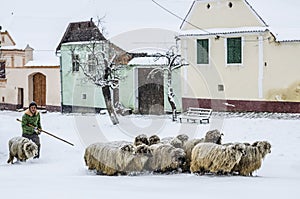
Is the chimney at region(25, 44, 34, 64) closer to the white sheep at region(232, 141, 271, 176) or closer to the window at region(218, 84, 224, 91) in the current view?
the window at region(218, 84, 224, 91)

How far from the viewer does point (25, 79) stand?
1143 inches

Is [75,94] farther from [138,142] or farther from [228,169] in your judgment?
[228,169]

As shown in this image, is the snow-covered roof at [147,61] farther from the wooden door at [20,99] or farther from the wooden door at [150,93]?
the wooden door at [20,99]

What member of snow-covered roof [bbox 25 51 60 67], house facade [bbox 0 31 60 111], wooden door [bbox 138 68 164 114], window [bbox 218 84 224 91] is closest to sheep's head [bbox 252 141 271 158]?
window [bbox 218 84 224 91]

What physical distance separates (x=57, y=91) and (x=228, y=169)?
19815 mm

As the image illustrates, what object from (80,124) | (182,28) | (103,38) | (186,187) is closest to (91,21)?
(103,38)

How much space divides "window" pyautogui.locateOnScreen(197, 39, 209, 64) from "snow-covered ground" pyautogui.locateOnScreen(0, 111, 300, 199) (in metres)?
3.03

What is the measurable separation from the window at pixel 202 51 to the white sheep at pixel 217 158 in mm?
13427

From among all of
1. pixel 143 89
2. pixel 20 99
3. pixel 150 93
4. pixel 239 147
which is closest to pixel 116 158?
pixel 239 147

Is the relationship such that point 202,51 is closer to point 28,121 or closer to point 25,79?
point 25,79

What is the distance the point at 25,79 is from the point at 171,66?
11.6 m

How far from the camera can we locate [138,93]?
24.5 metres

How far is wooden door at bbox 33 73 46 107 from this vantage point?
28.7 m

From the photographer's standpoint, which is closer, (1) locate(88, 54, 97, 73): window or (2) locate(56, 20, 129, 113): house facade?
(1) locate(88, 54, 97, 73): window
